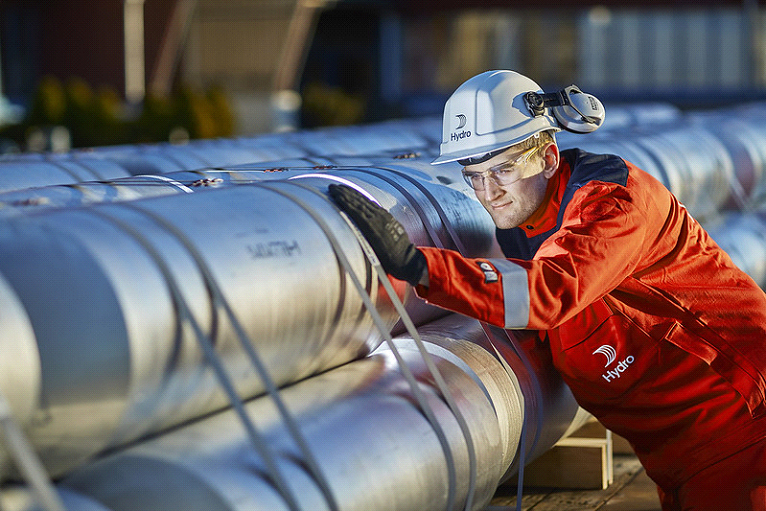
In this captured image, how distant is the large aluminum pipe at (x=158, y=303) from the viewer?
7.56 ft

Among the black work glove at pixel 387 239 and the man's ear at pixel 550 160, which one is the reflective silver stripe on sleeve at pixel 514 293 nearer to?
the black work glove at pixel 387 239

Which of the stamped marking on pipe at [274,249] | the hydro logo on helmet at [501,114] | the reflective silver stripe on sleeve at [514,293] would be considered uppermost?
the hydro logo on helmet at [501,114]

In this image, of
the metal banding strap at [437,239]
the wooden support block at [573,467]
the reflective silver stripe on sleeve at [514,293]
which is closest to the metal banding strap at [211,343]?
the metal banding strap at [437,239]

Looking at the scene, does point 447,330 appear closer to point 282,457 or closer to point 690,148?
point 282,457

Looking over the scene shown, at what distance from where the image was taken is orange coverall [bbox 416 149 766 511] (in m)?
3.35

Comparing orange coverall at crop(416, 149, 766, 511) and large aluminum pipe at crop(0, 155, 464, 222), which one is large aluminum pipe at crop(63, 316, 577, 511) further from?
large aluminum pipe at crop(0, 155, 464, 222)

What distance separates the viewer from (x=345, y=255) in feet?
10.00

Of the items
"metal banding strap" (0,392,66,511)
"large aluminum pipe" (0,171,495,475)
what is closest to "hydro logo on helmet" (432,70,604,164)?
"large aluminum pipe" (0,171,495,475)

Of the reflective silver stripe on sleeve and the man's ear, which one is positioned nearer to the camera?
the reflective silver stripe on sleeve

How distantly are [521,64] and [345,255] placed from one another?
3287 centimetres

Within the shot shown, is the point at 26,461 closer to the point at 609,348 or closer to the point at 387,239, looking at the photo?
the point at 387,239

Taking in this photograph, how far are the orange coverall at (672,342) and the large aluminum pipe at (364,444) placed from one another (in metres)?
0.34

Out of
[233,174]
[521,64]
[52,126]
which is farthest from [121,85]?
[233,174]

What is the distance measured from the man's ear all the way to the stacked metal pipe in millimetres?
449
